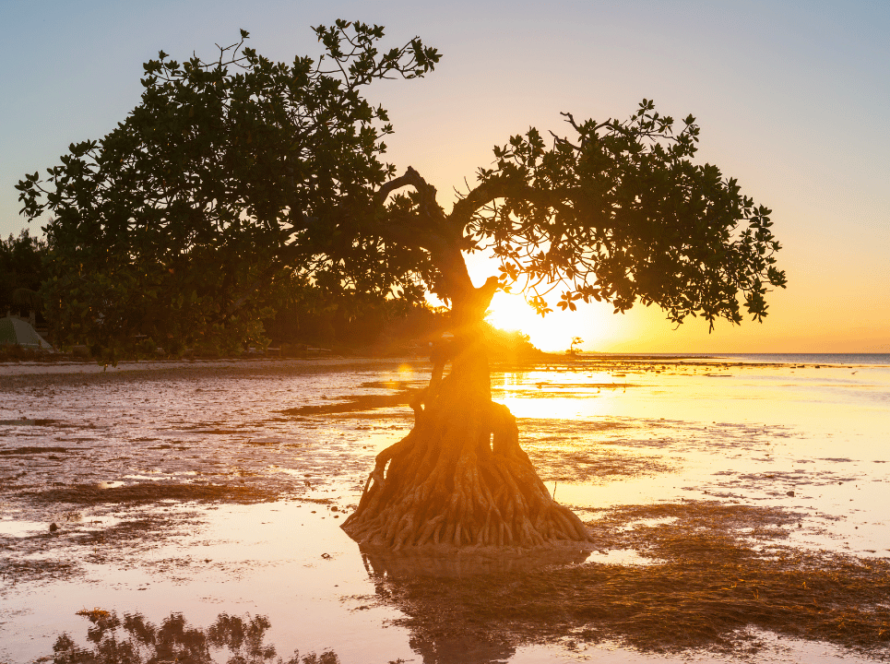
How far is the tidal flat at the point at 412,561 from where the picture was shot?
902cm

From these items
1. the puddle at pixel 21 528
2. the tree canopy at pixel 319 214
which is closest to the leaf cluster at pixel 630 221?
the tree canopy at pixel 319 214

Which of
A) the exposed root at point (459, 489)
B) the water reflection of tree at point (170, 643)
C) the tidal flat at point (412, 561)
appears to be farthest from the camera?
the exposed root at point (459, 489)

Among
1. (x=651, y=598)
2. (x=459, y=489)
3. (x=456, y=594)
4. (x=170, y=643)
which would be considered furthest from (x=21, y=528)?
(x=651, y=598)

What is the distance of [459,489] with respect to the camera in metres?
13.9

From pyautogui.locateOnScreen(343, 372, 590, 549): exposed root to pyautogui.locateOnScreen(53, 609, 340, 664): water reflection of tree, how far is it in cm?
440

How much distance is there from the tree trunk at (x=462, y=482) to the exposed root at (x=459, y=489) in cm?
2

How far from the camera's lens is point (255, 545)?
13.6 metres

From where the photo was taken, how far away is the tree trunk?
44.9 feet

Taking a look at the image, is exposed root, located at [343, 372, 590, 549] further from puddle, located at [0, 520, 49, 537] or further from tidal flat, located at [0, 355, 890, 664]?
puddle, located at [0, 520, 49, 537]

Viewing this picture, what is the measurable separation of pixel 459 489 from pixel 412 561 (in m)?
1.64

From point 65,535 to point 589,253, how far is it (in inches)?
402

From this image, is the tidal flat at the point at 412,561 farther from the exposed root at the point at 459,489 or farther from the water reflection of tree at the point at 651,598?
the exposed root at the point at 459,489

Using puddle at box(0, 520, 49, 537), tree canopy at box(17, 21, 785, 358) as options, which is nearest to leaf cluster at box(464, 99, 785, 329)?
tree canopy at box(17, 21, 785, 358)

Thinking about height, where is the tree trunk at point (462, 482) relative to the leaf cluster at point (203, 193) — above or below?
below
